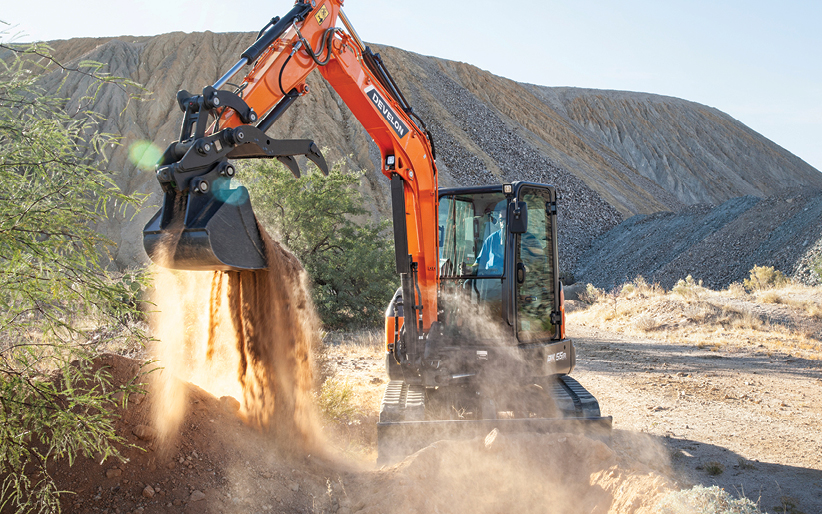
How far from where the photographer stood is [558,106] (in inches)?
2527

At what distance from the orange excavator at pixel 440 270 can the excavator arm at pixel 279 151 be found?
0.02 metres

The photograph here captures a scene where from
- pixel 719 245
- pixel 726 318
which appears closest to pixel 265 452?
pixel 726 318

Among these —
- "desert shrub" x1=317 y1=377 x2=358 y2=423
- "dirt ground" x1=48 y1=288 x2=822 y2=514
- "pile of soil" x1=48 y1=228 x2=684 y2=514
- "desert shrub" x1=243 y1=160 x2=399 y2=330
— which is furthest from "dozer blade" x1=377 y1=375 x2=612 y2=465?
"desert shrub" x1=243 y1=160 x2=399 y2=330

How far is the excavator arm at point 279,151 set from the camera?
3.57 m

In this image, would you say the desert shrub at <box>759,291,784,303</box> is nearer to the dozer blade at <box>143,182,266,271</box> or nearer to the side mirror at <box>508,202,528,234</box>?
→ the side mirror at <box>508,202,528,234</box>

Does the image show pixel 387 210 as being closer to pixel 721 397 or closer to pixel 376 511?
pixel 721 397

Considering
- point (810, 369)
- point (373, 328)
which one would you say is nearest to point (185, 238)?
point (810, 369)

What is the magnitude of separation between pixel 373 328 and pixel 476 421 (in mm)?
10333

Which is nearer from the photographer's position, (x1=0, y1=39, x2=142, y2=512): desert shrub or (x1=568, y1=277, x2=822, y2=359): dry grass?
(x1=0, y1=39, x2=142, y2=512): desert shrub

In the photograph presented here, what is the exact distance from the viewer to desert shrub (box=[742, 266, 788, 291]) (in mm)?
20156

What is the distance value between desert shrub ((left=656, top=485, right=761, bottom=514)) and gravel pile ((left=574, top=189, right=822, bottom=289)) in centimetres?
2001

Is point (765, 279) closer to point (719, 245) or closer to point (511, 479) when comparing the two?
point (719, 245)

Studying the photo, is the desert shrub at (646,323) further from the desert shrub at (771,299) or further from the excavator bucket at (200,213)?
the excavator bucket at (200,213)

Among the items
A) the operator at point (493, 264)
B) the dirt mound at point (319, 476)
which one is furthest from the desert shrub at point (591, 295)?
the dirt mound at point (319, 476)
